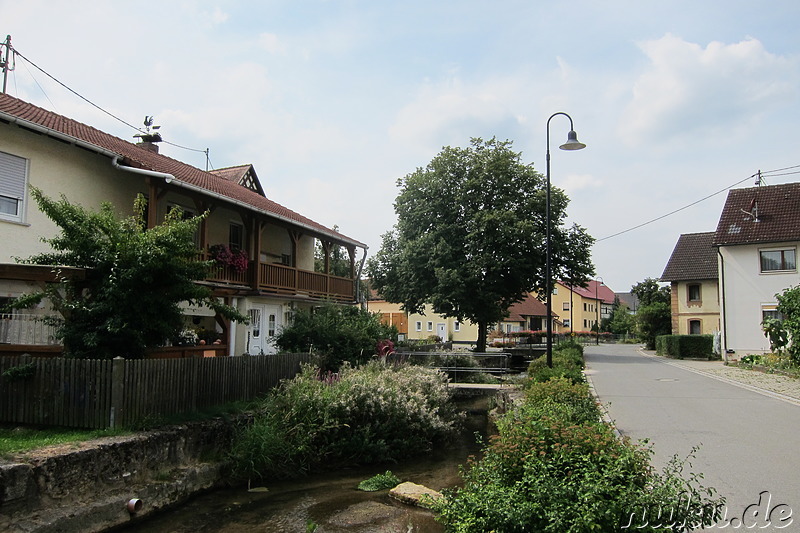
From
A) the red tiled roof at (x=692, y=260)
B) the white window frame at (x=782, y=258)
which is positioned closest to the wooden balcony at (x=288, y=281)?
the white window frame at (x=782, y=258)

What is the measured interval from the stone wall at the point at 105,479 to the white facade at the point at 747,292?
3079 centimetres

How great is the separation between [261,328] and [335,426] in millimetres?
9583

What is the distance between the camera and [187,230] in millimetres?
11086

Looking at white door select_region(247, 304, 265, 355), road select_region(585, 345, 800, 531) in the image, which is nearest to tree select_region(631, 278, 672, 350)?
road select_region(585, 345, 800, 531)

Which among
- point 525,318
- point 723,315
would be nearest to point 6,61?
point 723,315

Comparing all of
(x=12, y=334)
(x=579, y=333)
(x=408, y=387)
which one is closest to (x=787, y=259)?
(x=408, y=387)

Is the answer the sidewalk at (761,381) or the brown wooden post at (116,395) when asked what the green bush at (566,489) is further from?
the sidewalk at (761,381)

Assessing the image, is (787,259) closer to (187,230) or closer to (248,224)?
(248,224)

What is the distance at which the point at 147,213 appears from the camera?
53.7ft

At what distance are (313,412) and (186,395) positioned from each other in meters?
2.53

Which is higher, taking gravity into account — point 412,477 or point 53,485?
point 53,485

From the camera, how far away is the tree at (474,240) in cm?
3250

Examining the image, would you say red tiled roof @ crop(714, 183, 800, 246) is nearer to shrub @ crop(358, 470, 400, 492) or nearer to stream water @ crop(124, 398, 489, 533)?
stream water @ crop(124, 398, 489, 533)

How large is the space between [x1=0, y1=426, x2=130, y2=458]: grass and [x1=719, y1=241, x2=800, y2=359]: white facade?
107ft
